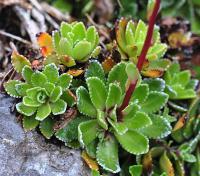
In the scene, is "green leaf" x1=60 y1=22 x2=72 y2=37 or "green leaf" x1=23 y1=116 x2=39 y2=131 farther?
"green leaf" x1=60 y1=22 x2=72 y2=37

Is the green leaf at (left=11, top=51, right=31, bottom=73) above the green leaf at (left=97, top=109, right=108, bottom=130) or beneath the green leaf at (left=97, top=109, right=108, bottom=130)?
above

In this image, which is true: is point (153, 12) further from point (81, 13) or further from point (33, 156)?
point (81, 13)

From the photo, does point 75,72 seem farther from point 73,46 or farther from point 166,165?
point 166,165

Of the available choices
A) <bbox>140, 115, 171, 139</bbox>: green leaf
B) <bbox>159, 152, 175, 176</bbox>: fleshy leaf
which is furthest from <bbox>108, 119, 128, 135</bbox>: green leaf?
<bbox>159, 152, 175, 176</bbox>: fleshy leaf

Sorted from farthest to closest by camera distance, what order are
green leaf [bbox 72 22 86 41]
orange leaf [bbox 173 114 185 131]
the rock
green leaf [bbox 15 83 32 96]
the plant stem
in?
1. orange leaf [bbox 173 114 185 131]
2. green leaf [bbox 72 22 86 41]
3. green leaf [bbox 15 83 32 96]
4. the rock
5. the plant stem

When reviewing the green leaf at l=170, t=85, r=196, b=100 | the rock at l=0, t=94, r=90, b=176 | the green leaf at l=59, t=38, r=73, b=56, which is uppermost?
the green leaf at l=59, t=38, r=73, b=56

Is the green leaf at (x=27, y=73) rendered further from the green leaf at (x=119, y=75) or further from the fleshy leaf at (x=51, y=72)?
the green leaf at (x=119, y=75)

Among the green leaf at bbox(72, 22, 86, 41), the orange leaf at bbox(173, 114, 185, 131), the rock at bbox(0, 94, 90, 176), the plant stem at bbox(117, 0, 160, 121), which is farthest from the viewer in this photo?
the orange leaf at bbox(173, 114, 185, 131)

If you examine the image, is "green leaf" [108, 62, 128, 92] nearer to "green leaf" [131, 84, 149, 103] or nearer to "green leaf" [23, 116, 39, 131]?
"green leaf" [131, 84, 149, 103]

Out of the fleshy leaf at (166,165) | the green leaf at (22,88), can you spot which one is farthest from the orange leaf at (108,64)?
the fleshy leaf at (166,165)

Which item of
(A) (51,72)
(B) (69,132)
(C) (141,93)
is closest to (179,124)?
(C) (141,93)
